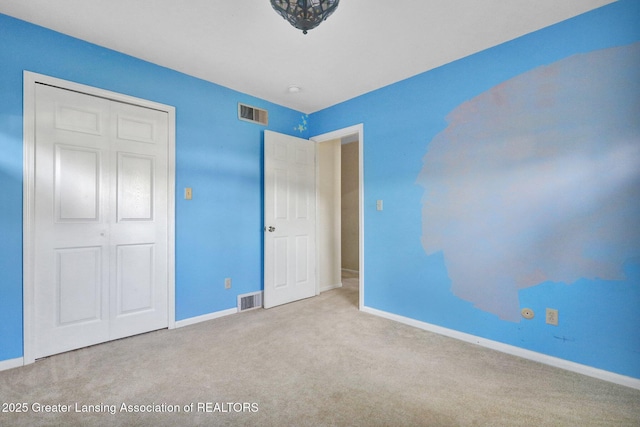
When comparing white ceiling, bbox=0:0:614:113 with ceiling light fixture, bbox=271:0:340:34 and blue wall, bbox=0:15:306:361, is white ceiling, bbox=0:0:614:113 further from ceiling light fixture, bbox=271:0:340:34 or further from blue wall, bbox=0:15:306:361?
ceiling light fixture, bbox=271:0:340:34

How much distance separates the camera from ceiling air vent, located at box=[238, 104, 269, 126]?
3.30 meters

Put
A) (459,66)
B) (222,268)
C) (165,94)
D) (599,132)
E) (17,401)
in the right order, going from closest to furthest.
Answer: (17,401), (599,132), (459,66), (165,94), (222,268)

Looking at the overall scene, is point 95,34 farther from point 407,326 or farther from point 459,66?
point 407,326

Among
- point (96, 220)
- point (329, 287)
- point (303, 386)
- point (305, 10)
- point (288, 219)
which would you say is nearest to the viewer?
point (305, 10)

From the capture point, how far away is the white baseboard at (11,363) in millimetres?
2008

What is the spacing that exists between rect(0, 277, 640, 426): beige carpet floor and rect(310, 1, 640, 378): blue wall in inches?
9.1

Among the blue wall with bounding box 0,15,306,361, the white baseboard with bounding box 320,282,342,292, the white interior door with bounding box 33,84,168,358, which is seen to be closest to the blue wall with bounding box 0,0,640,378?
the blue wall with bounding box 0,15,306,361

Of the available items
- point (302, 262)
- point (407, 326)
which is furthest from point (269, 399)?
point (302, 262)

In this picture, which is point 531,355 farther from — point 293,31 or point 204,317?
point 293,31

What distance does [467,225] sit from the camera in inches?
99.4

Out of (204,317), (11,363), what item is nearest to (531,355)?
(204,317)

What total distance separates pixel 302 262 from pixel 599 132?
9.98 ft

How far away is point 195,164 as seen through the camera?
9.65 feet

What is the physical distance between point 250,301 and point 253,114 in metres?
2.22
